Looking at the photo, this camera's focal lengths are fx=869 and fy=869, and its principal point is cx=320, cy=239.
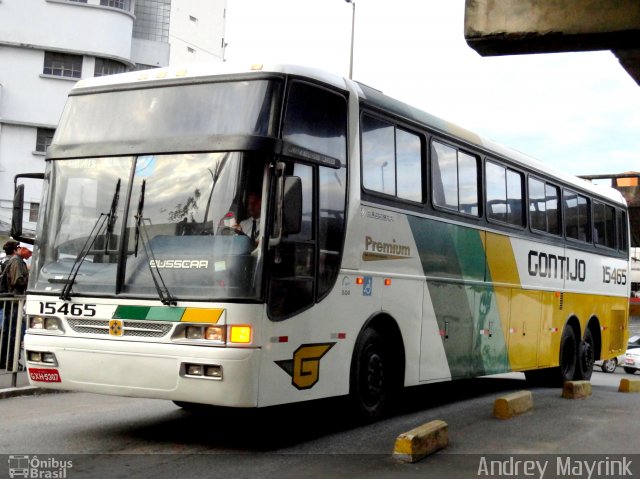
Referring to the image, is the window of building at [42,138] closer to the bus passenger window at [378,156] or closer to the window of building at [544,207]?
the window of building at [544,207]

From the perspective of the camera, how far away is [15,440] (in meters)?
8.02

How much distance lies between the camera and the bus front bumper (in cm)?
737

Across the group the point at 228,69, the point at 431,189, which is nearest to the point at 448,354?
the point at 431,189

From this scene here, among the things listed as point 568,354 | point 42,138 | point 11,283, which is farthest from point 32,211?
point 568,354

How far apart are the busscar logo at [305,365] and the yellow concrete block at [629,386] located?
28.1 ft

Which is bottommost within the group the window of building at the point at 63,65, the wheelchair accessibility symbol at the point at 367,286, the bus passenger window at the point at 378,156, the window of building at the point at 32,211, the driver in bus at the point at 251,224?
the wheelchair accessibility symbol at the point at 367,286

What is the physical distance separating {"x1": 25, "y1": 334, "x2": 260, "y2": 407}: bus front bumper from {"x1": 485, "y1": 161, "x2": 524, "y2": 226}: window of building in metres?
5.93

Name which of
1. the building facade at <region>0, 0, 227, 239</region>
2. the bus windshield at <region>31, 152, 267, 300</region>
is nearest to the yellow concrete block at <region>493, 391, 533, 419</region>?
the bus windshield at <region>31, 152, 267, 300</region>

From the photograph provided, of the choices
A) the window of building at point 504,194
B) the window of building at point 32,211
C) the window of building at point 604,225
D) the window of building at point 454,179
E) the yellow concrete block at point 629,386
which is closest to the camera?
the window of building at point 454,179

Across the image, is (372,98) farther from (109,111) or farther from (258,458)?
(258,458)

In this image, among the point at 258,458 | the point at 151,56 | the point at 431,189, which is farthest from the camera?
the point at 151,56

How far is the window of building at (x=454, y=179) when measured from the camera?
35.6 feet

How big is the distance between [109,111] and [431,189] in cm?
406

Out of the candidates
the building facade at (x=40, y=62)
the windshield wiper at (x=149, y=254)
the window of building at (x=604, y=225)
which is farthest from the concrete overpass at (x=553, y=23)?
the building facade at (x=40, y=62)
